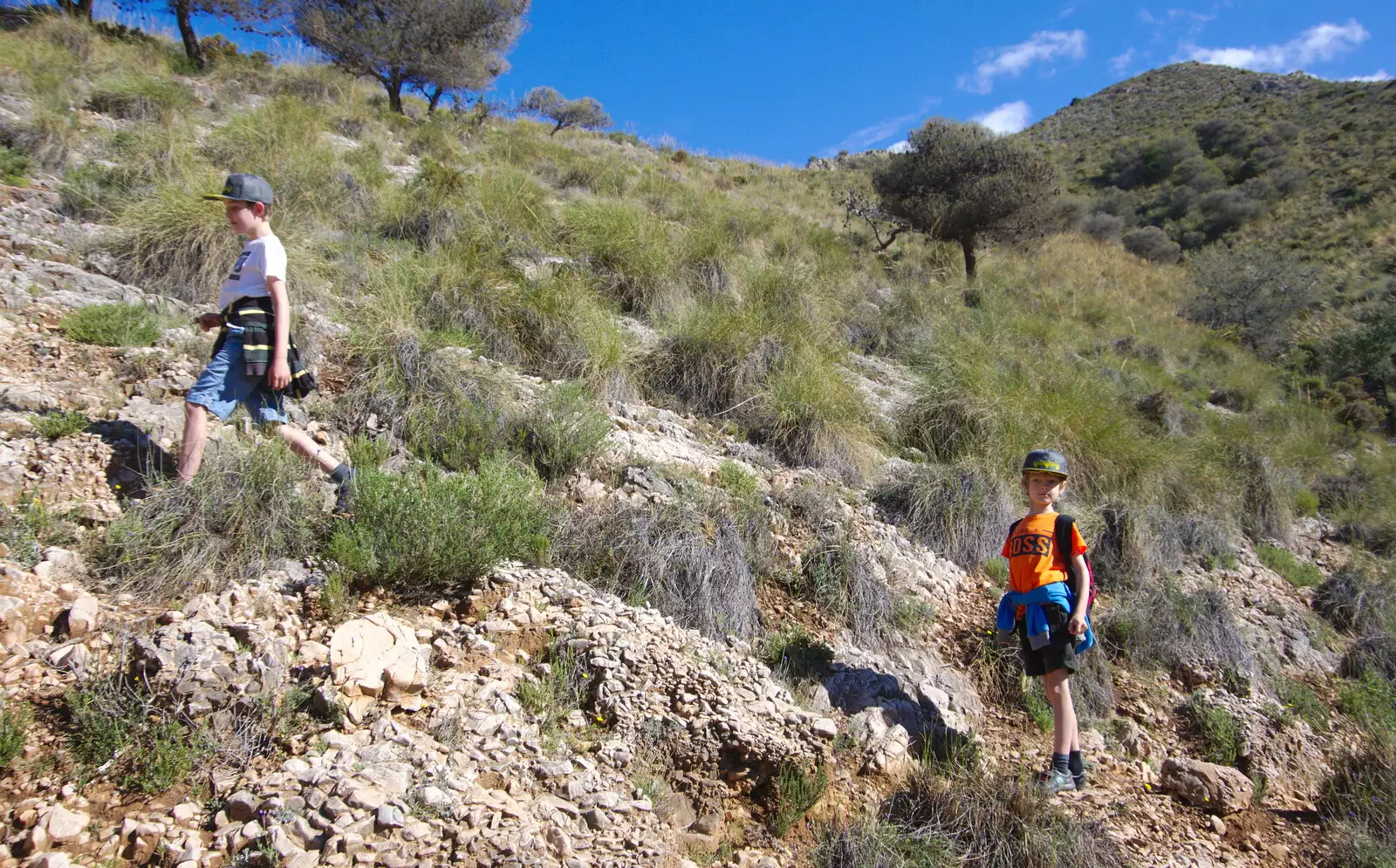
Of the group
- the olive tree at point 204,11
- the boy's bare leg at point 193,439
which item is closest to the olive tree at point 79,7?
the olive tree at point 204,11

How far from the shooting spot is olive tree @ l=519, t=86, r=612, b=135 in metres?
21.0

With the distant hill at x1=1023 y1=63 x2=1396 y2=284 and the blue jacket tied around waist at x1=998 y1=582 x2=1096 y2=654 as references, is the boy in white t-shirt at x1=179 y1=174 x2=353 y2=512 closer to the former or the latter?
the blue jacket tied around waist at x1=998 y1=582 x2=1096 y2=654

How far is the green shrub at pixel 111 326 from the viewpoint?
4.04 metres

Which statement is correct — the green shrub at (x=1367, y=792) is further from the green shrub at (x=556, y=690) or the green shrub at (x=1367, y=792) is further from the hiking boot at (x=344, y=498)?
the hiking boot at (x=344, y=498)


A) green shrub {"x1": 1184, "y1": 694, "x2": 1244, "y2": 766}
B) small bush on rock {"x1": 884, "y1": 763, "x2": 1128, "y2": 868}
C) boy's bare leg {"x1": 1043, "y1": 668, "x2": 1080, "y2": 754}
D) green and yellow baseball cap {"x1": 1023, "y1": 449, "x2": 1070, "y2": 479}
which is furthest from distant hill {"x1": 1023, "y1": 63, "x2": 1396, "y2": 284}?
small bush on rock {"x1": 884, "y1": 763, "x2": 1128, "y2": 868}

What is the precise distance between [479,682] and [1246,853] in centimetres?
356

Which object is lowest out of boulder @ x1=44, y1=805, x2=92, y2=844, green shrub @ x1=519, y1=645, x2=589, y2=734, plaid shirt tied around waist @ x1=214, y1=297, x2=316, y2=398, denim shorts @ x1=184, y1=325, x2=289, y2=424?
green shrub @ x1=519, y1=645, x2=589, y2=734

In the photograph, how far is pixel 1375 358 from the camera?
1220 cm

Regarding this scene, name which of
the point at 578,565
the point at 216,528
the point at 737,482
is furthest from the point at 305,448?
the point at 737,482

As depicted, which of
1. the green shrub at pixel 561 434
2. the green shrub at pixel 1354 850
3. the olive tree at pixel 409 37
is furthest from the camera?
the olive tree at pixel 409 37

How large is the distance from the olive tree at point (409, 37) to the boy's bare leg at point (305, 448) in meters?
10.4

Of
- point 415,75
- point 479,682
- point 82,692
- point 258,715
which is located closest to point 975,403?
point 479,682

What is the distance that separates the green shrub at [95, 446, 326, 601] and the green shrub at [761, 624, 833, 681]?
2276 mm

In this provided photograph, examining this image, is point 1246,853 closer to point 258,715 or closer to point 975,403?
point 975,403
